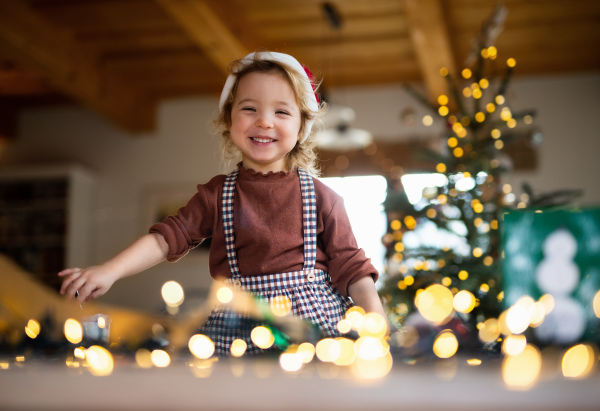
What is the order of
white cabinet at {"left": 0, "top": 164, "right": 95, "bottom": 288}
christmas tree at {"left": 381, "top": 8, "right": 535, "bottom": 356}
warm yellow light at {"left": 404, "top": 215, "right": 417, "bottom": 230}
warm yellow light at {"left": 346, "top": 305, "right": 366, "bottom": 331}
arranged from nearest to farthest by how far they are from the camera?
warm yellow light at {"left": 346, "top": 305, "right": 366, "bottom": 331} → christmas tree at {"left": 381, "top": 8, "right": 535, "bottom": 356} → warm yellow light at {"left": 404, "top": 215, "right": 417, "bottom": 230} → white cabinet at {"left": 0, "top": 164, "right": 95, "bottom": 288}

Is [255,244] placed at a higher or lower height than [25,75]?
lower

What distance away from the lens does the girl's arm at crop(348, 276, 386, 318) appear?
812 mm

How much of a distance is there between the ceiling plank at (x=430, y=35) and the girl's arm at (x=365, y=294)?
2.86 metres

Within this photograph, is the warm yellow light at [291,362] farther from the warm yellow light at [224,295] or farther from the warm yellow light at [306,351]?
the warm yellow light at [224,295]

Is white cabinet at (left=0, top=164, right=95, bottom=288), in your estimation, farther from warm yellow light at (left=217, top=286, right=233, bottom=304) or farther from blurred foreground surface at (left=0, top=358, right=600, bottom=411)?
blurred foreground surface at (left=0, top=358, right=600, bottom=411)

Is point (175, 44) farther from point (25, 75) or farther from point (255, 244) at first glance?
point (255, 244)

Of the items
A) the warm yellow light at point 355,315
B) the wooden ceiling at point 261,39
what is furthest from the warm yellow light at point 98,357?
the wooden ceiling at point 261,39

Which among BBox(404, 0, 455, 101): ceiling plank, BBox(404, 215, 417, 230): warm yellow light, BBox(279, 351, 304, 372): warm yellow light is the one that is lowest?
BBox(279, 351, 304, 372): warm yellow light

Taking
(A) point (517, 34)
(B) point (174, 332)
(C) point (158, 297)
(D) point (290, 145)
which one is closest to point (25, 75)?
(C) point (158, 297)

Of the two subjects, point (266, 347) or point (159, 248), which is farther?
point (159, 248)

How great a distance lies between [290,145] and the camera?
Result: 905 mm

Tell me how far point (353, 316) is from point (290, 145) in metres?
0.30

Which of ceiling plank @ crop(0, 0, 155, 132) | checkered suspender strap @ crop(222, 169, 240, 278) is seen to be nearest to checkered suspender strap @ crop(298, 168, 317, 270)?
checkered suspender strap @ crop(222, 169, 240, 278)

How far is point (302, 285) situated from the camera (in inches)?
33.7
